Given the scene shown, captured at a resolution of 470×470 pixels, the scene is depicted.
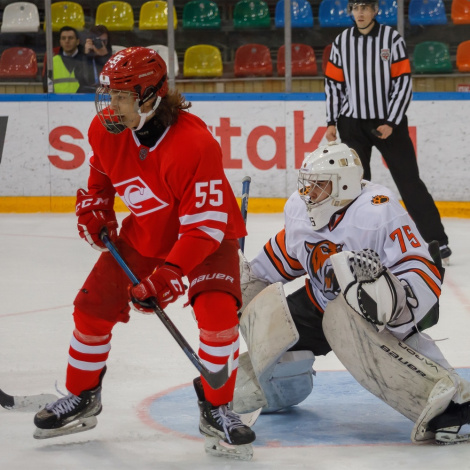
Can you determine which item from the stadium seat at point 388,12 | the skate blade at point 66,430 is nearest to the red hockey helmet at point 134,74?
the skate blade at point 66,430

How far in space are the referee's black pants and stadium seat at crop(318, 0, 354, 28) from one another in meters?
1.90

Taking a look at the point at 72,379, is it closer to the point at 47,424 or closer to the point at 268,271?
the point at 47,424

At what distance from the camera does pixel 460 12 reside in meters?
7.31

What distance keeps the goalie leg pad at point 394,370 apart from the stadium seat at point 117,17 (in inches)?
205

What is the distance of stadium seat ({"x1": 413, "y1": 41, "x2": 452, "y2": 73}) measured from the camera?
7.33m

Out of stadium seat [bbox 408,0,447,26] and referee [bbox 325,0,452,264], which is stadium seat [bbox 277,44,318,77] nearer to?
stadium seat [bbox 408,0,447,26]

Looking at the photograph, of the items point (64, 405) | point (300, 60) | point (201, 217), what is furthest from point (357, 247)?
point (300, 60)

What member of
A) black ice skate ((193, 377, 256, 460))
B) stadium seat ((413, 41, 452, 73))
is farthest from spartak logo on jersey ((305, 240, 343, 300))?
stadium seat ((413, 41, 452, 73))

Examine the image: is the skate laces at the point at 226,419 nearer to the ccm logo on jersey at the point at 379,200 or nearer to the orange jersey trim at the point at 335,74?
the ccm logo on jersey at the point at 379,200

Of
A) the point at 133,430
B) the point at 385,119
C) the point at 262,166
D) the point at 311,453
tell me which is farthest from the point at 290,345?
the point at 262,166

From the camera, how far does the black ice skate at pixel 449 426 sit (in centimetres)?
262

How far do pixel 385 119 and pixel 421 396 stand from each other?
10.7 feet

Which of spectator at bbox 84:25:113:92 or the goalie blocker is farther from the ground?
spectator at bbox 84:25:113:92

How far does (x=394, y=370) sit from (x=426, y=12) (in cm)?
514
